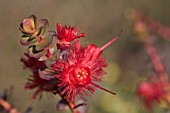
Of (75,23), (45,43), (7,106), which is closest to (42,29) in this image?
(45,43)

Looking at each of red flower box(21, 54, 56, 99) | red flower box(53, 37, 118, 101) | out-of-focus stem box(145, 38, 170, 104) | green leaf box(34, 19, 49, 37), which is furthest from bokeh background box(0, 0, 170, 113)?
green leaf box(34, 19, 49, 37)

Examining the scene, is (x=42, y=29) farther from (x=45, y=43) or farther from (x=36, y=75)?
(x=36, y=75)

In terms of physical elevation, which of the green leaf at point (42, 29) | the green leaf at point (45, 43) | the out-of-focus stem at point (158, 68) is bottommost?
the out-of-focus stem at point (158, 68)

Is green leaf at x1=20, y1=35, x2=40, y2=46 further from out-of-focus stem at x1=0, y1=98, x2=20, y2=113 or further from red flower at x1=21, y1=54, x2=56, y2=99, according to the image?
out-of-focus stem at x1=0, y1=98, x2=20, y2=113

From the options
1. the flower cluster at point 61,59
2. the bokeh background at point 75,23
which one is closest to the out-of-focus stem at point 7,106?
the flower cluster at point 61,59

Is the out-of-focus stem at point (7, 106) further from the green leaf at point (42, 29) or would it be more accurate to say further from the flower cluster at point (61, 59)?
the green leaf at point (42, 29)
